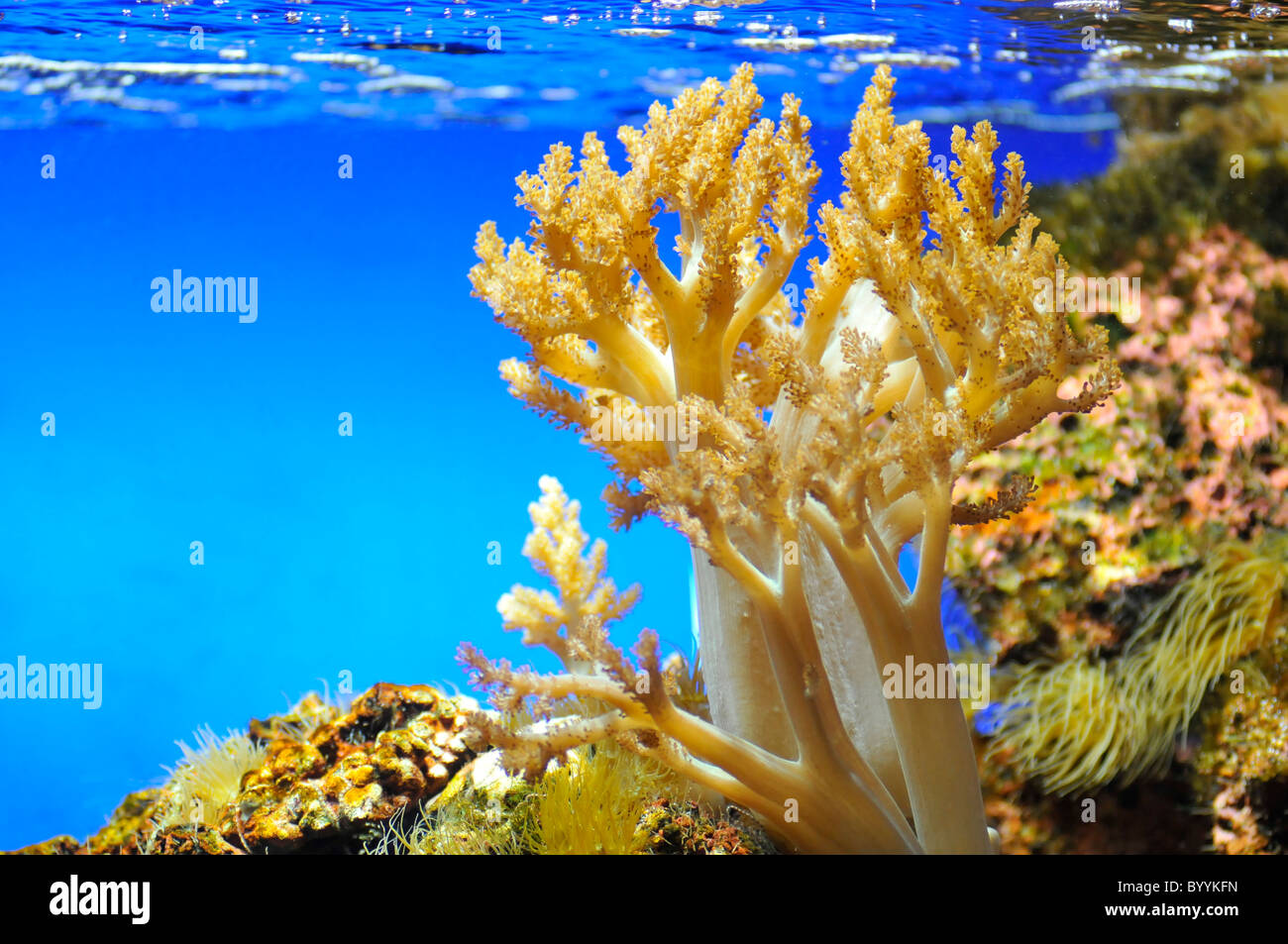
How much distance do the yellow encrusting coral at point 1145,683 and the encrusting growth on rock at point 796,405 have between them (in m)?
1.20

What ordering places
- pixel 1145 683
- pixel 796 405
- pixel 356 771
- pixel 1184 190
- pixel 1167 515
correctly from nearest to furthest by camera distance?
pixel 796 405 < pixel 356 771 < pixel 1145 683 < pixel 1167 515 < pixel 1184 190

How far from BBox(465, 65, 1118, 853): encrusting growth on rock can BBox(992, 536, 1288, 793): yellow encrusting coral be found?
120 cm

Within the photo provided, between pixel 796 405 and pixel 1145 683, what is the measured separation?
2568mm

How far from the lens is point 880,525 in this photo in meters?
3.06

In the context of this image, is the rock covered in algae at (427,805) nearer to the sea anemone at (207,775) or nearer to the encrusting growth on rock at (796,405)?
the sea anemone at (207,775)

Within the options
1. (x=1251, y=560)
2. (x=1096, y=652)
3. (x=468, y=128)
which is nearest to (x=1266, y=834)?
(x=1096, y=652)

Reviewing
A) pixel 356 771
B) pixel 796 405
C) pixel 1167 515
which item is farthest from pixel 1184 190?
pixel 356 771

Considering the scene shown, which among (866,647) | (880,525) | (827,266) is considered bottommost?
(866,647)

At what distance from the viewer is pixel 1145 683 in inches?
155

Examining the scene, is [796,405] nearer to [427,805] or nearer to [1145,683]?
[427,805]

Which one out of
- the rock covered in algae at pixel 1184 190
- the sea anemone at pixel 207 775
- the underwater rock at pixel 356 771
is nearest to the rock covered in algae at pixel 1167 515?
the rock covered in algae at pixel 1184 190

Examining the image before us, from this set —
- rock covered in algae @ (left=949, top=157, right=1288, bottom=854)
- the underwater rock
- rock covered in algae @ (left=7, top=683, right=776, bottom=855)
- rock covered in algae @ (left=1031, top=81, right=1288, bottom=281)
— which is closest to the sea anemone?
rock covered in algae @ (left=7, top=683, right=776, bottom=855)

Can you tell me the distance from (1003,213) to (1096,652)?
237 cm
